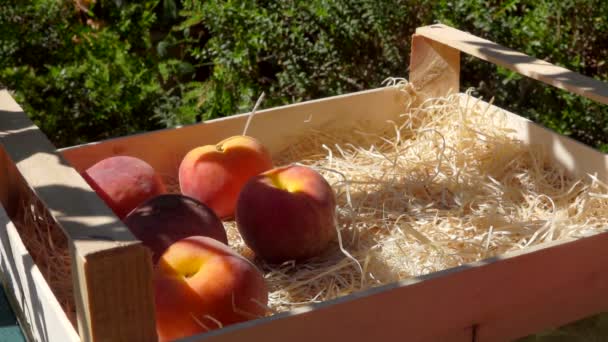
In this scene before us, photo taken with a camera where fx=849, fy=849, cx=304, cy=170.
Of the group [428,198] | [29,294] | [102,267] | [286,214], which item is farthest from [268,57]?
[102,267]

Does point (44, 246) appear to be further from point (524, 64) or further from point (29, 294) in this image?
point (524, 64)

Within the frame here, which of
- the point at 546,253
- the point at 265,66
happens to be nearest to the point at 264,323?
the point at 546,253

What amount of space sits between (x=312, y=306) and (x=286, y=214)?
1.23 ft

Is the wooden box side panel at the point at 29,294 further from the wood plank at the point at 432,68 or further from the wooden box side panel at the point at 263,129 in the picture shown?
the wood plank at the point at 432,68

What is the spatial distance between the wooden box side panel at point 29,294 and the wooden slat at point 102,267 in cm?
12

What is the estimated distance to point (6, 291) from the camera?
1.46 m

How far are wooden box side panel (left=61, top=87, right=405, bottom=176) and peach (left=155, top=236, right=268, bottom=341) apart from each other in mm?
611

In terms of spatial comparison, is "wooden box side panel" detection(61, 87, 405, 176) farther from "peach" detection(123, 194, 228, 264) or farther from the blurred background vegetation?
the blurred background vegetation

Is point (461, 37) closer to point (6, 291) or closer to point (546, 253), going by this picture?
point (546, 253)

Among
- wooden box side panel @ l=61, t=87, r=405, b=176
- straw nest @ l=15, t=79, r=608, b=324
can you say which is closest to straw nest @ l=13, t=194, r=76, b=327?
straw nest @ l=15, t=79, r=608, b=324

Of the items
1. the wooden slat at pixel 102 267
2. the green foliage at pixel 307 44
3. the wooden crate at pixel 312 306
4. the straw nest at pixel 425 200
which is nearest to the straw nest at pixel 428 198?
the straw nest at pixel 425 200

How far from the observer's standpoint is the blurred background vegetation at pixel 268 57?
8.91ft

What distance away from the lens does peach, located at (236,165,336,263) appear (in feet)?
4.68

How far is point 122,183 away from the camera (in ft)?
5.10
